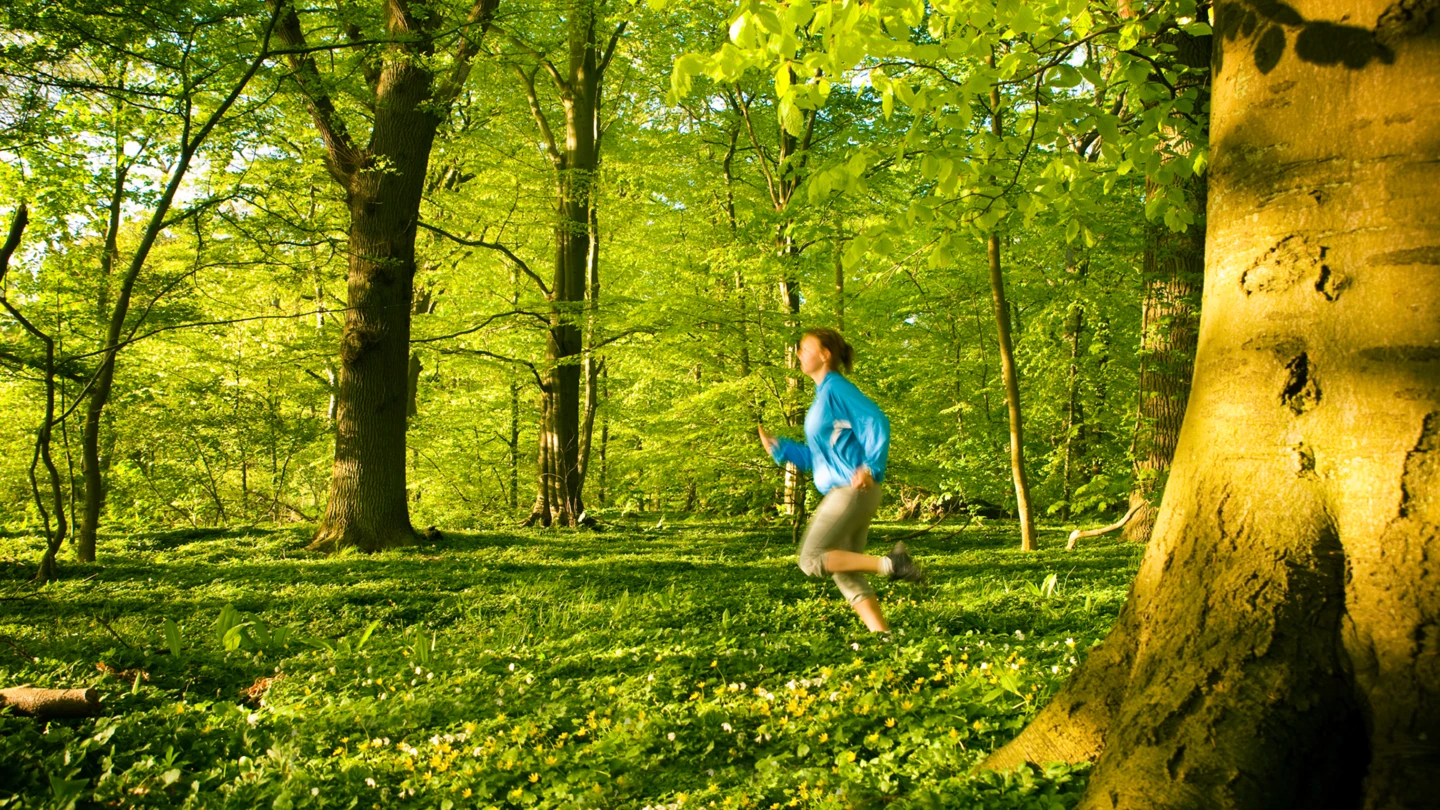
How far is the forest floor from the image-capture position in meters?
3.04

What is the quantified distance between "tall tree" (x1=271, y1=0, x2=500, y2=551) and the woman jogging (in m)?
7.03

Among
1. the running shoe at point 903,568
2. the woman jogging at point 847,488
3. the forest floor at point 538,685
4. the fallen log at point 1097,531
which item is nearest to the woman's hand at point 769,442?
the woman jogging at point 847,488

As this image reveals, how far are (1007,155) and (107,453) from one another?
14.6 meters

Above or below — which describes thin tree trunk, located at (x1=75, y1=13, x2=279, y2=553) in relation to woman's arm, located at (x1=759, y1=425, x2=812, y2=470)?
above

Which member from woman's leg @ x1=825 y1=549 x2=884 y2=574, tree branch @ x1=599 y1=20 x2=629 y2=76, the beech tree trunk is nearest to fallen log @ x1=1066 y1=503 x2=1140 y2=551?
the beech tree trunk

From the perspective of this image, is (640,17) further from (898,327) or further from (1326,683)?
(1326,683)

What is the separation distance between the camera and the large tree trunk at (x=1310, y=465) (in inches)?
77.4

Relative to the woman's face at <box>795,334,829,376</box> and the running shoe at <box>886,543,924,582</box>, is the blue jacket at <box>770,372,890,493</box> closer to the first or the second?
the woman's face at <box>795,334,829,376</box>

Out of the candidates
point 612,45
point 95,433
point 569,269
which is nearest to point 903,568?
point 95,433

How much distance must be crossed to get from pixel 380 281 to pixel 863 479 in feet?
25.0

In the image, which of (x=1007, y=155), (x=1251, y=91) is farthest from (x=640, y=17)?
(x=1251, y=91)

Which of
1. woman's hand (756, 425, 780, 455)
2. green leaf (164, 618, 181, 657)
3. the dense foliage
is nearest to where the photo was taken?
the dense foliage

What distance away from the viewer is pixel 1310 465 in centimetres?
215

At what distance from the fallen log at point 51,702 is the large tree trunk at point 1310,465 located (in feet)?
13.8
